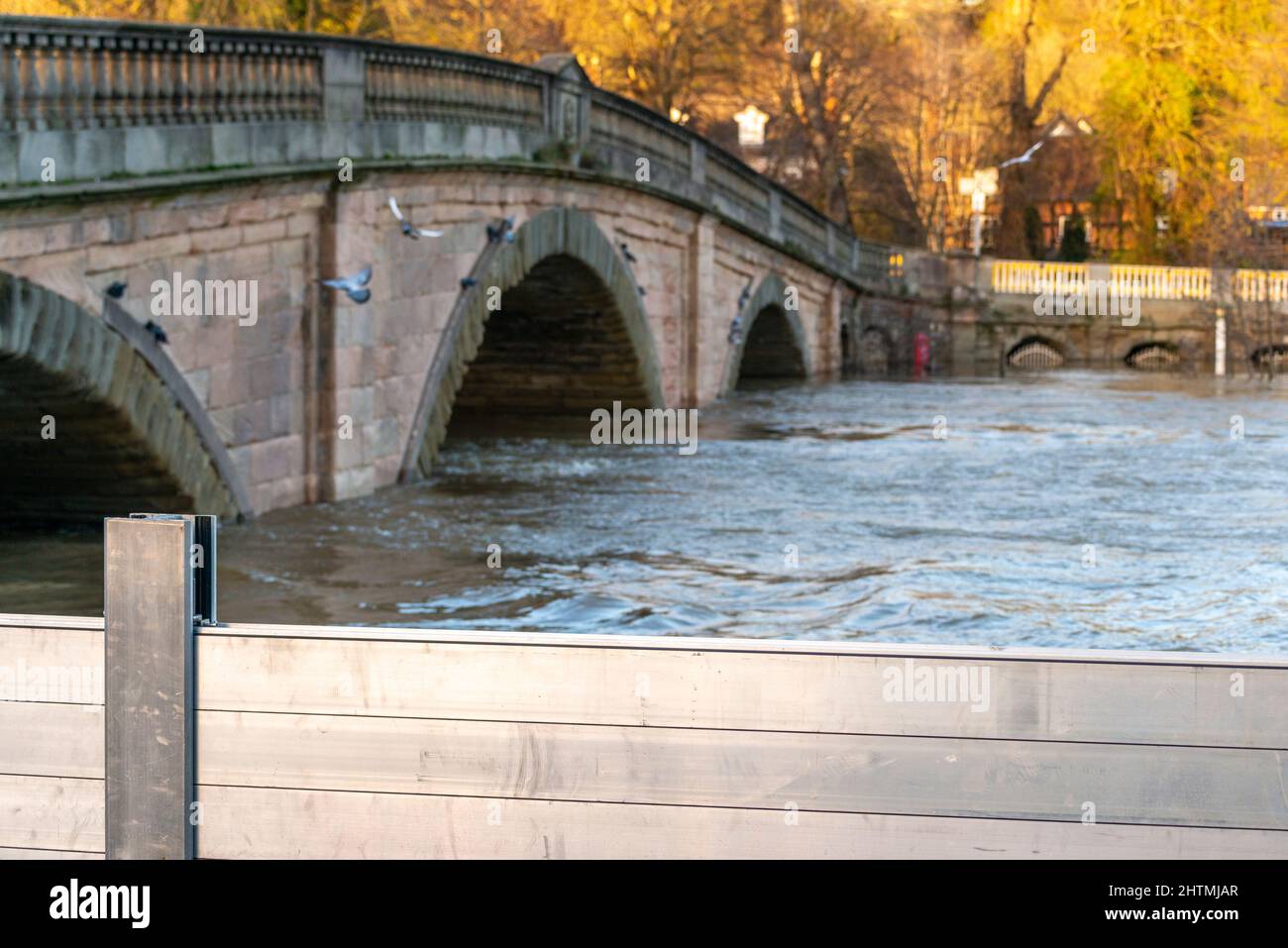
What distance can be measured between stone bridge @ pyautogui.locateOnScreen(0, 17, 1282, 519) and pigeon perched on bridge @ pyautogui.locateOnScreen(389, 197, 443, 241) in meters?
0.09

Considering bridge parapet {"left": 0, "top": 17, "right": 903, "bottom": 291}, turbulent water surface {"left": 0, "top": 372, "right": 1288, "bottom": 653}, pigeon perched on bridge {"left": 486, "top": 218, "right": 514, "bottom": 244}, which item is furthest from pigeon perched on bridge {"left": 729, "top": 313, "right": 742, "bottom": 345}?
pigeon perched on bridge {"left": 486, "top": 218, "right": 514, "bottom": 244}

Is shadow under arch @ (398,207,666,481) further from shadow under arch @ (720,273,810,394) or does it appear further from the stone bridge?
shadow under arch @ (720,273,810,394)

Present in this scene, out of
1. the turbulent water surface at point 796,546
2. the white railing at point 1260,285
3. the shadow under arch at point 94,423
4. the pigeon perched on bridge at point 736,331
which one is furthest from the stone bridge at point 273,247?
the white railing at point 1260,285

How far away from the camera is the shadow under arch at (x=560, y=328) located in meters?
17.7

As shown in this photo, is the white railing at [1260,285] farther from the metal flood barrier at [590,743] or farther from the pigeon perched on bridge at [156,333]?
the metal flood barrier at [590,743]

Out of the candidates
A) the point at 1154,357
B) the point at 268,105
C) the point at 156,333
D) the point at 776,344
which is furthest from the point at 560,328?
the point at 1154,357

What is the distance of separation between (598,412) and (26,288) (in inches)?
500

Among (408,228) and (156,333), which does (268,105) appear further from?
(408,228)

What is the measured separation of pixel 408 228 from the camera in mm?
14617

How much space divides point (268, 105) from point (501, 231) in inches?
174

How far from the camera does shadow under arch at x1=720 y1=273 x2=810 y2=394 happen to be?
30.0 m

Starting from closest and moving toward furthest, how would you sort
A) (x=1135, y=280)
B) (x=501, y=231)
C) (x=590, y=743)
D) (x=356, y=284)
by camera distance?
(x=590, y=743) → (x=356, y=284) → (x=501, y=231) → (x=1135, y=280)

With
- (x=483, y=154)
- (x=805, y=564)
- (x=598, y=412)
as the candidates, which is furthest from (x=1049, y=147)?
(x=805, y=564)
